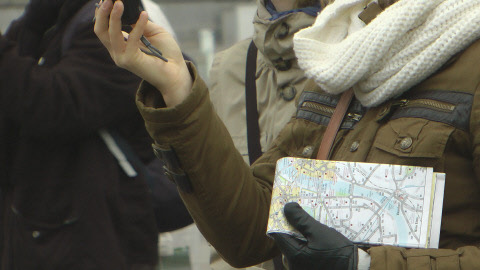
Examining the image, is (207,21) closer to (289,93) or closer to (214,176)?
(289,93)

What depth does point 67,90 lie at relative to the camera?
281 centimetres

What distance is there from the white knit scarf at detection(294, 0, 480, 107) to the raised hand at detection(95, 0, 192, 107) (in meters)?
0.29

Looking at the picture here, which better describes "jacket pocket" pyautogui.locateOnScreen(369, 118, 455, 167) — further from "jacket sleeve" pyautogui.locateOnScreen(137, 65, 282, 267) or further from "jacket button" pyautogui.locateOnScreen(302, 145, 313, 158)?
"jacket sleeve" pyautogui.locateOnScreen(137, 65, 282, 267)

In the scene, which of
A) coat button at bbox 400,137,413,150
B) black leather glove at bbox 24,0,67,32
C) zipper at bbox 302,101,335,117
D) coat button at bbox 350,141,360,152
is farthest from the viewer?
black leather glove at bbox 24,0,67,32

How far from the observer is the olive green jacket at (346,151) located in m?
1.76

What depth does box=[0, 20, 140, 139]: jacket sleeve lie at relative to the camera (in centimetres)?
277

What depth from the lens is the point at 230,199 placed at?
79.5 inches

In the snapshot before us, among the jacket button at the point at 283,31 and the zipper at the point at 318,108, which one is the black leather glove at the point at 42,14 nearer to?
the jacket button at the point at 283,31

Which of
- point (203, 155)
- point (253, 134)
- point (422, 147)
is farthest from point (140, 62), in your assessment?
point (253, 134)

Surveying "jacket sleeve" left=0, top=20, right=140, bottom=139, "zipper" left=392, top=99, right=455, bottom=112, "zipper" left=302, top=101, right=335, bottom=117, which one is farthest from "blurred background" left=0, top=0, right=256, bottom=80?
"zipper" left=392, top=99, right=455, bottom=112

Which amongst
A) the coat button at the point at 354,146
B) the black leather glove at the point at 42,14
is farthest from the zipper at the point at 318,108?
the black leather glove at the point at 42,14

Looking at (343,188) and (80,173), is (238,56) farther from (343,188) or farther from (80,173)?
(343,188)

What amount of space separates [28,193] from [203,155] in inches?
42.1

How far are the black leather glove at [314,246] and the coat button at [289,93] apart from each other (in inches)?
38.4
